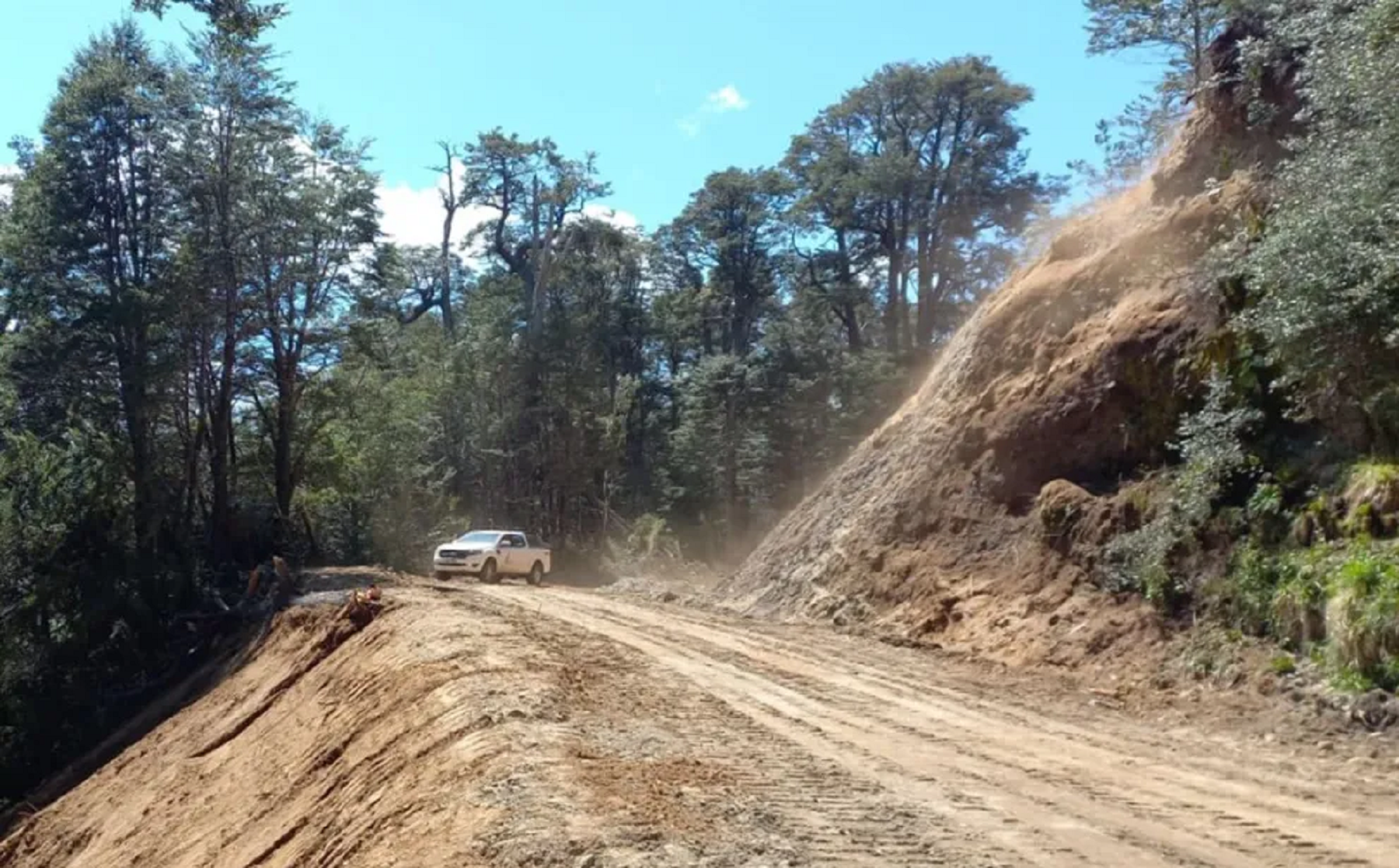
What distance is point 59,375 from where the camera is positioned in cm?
3322

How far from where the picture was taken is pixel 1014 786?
8.45 metres

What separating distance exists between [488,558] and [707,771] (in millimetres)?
22961

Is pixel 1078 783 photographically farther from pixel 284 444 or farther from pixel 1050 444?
pixel 284 444

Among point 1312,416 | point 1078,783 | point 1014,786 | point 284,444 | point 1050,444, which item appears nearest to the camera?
point 1014,786

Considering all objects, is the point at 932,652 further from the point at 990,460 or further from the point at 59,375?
the point at 59,375

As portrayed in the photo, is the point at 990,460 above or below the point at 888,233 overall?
below

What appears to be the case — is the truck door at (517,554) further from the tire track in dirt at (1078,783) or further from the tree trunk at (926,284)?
the tree trunk at (926,284)

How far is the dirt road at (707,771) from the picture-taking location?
23.0ft

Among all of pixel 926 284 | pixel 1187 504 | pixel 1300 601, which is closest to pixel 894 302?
pixel 926 284

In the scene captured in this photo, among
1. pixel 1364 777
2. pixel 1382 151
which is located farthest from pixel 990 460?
pixel 1364 777

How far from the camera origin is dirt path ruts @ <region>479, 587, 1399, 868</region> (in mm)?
6820

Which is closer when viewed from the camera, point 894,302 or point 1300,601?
point 1300,601

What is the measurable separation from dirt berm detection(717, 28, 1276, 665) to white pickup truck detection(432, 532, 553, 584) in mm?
10267

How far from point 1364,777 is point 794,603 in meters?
12.6
